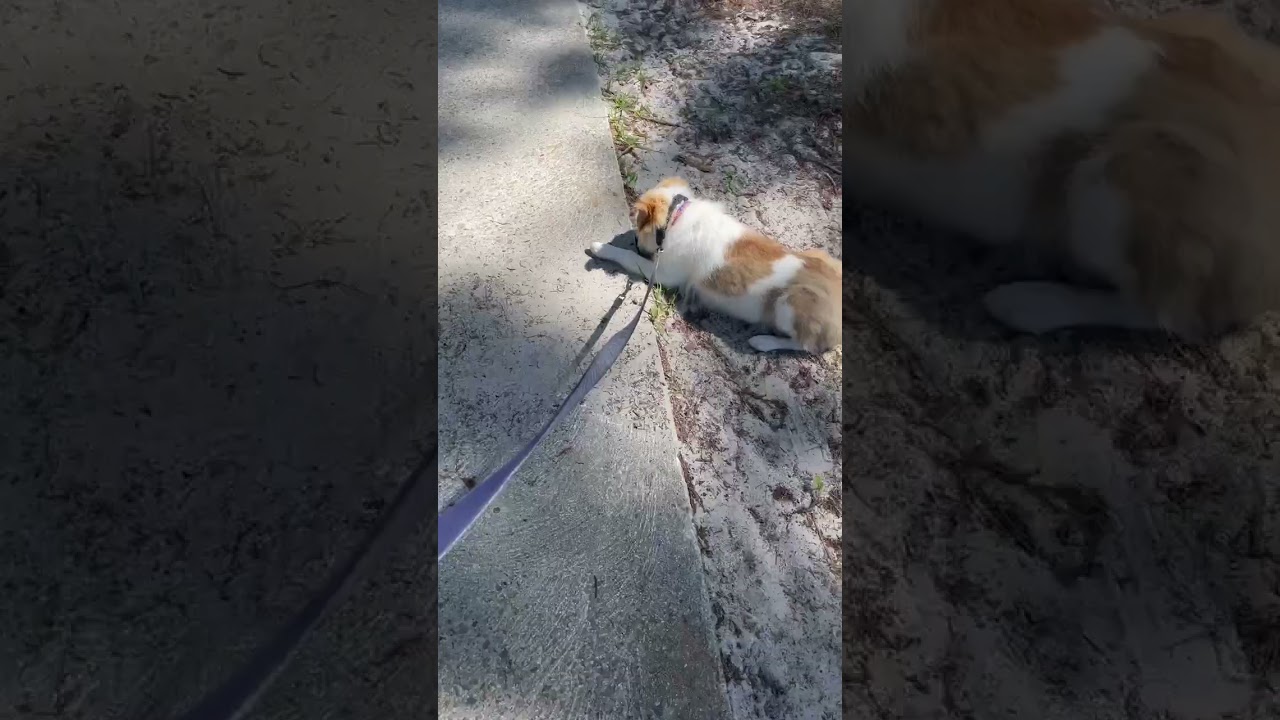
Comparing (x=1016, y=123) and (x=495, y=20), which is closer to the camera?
(x=1016, y=123)

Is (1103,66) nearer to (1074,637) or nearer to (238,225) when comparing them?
(1074,637)

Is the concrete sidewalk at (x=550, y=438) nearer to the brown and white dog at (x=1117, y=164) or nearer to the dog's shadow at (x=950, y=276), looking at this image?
the dog's shadow at (x=950, y=276)

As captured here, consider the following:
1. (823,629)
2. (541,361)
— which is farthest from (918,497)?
(541,361)

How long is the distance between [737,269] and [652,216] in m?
0.36

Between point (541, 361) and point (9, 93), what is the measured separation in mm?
2166

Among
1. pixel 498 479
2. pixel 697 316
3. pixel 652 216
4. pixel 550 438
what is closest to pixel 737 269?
pixel 697 316

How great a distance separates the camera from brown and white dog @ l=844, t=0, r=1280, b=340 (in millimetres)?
893

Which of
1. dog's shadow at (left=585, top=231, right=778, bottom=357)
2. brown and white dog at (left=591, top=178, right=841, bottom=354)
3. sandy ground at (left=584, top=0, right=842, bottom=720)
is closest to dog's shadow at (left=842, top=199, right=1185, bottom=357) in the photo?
sandy ground at (left=584, top=0, right=842, bottom=720)

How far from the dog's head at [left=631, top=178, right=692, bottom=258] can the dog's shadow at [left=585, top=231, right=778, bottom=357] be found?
0.12m

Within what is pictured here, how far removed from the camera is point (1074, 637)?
1122mm

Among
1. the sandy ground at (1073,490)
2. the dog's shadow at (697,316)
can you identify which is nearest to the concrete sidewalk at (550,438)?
the dog's shadow at (697,316)

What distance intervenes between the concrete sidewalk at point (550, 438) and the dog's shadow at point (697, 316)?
0.05 m

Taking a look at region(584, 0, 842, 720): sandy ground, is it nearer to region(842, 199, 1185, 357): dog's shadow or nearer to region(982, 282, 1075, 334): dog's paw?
region(842, 199, 1185, 357): dog's shadow

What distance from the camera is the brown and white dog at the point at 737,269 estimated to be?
2.71 m
